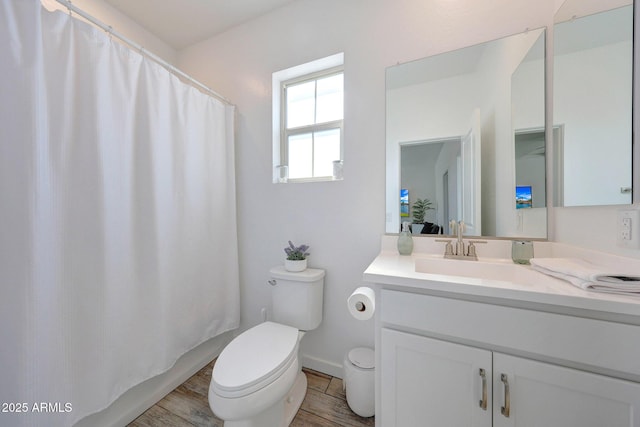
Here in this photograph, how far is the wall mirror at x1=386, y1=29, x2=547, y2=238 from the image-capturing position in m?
1.08

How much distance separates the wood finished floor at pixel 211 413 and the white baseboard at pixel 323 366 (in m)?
0.04

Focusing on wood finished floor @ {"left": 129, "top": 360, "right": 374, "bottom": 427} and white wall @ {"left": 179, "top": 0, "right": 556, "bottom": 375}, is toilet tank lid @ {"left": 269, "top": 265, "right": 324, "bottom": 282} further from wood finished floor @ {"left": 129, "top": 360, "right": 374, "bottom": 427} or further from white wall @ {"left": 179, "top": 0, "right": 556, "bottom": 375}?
wood finished floor @ {"left": 129, "top": 360, "right": 374, "bottom": 427}

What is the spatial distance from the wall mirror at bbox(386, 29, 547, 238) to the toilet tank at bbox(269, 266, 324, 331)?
600mm

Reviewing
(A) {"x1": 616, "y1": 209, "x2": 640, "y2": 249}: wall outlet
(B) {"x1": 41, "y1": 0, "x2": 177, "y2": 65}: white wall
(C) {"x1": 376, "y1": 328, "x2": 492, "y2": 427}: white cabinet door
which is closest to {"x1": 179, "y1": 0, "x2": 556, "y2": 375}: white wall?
(B) {"x1": 41, "y1": 0, "x2": 177, "y2": 65}: white wall

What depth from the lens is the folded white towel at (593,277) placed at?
0.60 metres

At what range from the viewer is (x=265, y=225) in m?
1.70

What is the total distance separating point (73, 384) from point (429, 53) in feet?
7.59

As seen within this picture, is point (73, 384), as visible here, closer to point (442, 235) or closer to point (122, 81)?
point (122, 81)

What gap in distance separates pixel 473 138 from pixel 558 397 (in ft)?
3.63

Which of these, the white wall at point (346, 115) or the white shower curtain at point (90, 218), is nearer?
the white shower curtain at point (90, 218)

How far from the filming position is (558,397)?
2.08 ft

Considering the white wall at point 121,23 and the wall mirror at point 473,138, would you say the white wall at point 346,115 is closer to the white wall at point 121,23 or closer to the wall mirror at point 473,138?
the wall mirror at point 473,138

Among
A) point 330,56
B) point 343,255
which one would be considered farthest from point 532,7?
point 343,255

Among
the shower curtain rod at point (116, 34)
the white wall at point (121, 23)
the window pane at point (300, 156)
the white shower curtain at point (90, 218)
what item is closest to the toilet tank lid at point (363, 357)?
the white shower curtain at point (90, 218)
